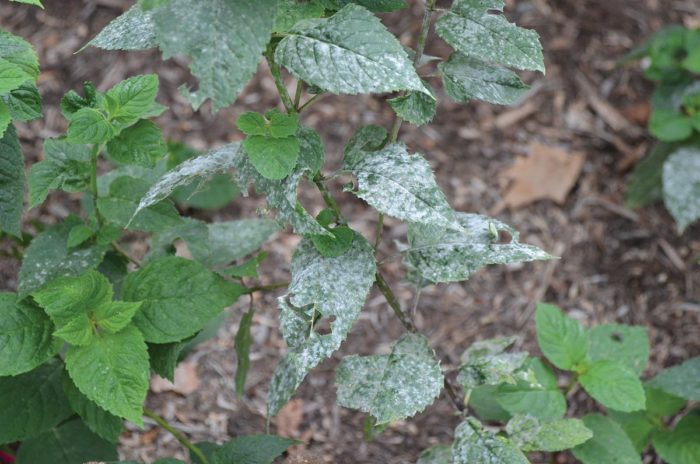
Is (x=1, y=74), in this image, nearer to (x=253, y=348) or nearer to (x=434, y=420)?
(x=253, y=348)

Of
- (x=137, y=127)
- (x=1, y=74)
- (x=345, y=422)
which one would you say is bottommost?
(x=345, y=422)

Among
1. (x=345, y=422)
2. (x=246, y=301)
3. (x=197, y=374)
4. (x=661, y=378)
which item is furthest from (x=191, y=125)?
(x=661, y=378)

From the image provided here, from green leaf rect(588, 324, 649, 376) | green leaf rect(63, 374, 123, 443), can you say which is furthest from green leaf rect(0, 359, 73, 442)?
green leaf rect(588, 324, 649, 376)

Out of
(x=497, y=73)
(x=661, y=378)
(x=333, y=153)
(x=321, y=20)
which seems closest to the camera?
(x=321, y=20)

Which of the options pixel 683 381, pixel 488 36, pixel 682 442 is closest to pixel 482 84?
pixel 488 36

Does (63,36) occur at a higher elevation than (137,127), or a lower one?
lower

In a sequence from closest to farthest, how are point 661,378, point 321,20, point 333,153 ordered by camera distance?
1. point 321,20
2. point 661,378
3. point 333,153

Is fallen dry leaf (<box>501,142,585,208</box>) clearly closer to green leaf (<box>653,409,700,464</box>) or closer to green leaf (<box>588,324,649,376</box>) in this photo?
green leaf (<box>588,324,649,376</box>)
